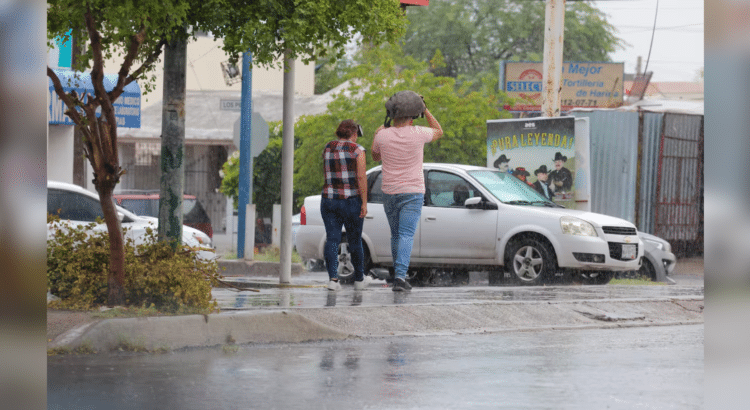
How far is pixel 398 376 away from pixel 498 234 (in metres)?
6.96

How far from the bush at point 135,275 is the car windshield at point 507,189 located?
18.1 feet

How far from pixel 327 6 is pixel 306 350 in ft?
9.52

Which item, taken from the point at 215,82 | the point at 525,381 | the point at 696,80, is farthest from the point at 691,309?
the point at 696,80

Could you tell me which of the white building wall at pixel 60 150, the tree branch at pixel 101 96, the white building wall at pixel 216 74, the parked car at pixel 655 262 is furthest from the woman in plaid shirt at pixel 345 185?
the white building wall at pixel 216 74

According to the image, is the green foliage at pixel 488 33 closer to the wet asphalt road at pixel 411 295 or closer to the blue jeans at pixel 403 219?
the wet asphalt road at pixel 411 295

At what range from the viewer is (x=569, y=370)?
247 inches

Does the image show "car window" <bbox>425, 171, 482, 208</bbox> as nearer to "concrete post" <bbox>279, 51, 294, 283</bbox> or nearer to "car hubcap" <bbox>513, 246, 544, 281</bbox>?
"car hubcap" <bbox>513, 246, 544, 281</bbox>

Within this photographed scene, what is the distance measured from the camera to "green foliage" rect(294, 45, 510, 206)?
2248 cm

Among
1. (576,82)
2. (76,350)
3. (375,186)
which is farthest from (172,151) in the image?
(576,82)

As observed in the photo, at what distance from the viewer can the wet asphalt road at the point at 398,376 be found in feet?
17.3

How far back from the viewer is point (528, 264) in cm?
1277

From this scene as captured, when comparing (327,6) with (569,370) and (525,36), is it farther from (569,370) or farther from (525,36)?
(525,36)

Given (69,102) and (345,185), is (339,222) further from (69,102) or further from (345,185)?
(69,102)

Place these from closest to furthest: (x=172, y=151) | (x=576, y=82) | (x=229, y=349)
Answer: (x=229, y=349) < (x=172, y=151) < (x=576, y=82)
